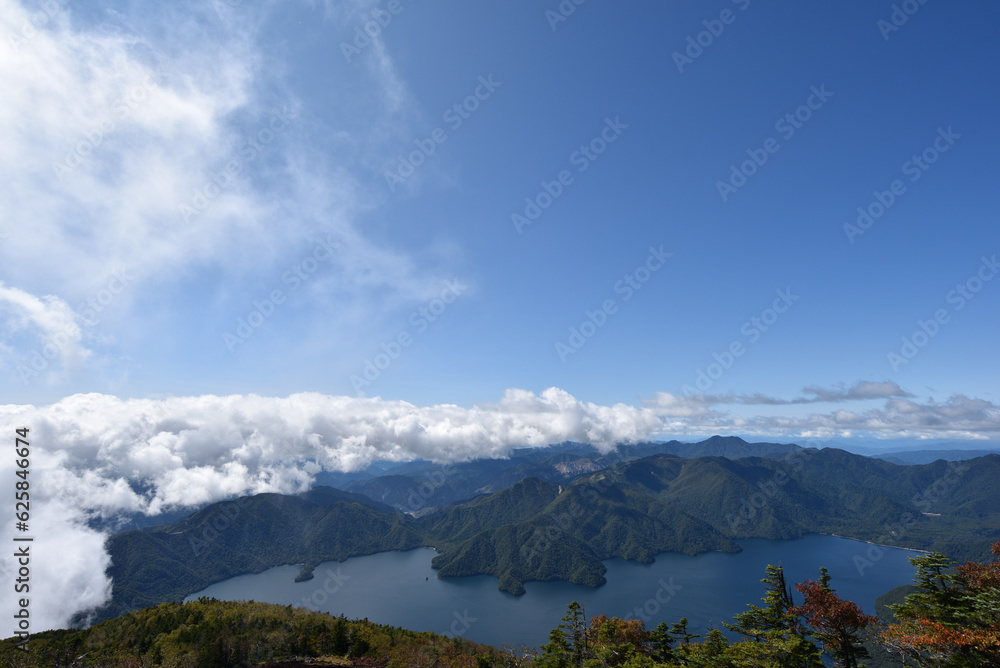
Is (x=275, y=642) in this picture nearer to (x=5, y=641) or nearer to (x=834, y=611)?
(x=5, y=641)

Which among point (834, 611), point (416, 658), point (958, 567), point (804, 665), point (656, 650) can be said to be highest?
point (958, 567)

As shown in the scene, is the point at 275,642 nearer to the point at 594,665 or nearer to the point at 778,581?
the point at 594,665

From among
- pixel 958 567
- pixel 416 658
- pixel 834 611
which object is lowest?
pixel 416 658

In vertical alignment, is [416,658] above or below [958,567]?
below

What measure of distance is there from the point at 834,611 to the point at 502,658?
76726 millimetres

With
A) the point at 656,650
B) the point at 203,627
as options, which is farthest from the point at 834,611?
the point at 203,627

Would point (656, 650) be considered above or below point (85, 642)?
above

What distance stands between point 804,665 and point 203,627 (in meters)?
134

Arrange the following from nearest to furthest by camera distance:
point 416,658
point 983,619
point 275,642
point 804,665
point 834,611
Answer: point 983,619 → point 804,665 → point 834,611 → point 416,658 → point 275,642

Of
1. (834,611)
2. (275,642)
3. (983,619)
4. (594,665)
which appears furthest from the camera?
(275,642)

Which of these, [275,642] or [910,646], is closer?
[910,646]

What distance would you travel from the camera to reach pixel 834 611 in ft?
115

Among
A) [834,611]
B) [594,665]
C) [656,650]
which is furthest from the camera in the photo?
[656,650]

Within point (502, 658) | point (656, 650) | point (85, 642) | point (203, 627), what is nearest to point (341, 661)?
point (502, 658)
